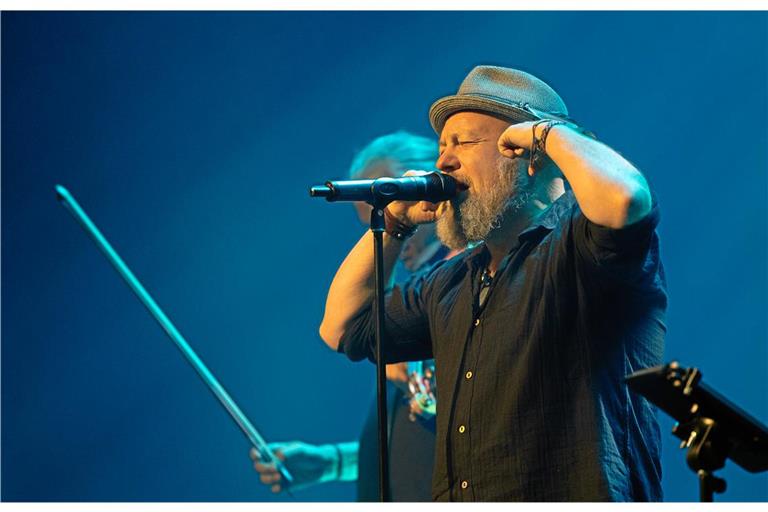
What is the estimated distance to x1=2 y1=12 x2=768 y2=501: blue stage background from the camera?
11.3 feet

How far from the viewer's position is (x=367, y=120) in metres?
3.48

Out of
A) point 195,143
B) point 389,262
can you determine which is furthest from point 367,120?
point 389,262

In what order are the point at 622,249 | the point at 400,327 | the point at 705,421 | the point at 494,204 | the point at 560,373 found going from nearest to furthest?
the point at 705,421, the point at 622,249, the point at 560,373, the point at 494,204, the point at 400,327

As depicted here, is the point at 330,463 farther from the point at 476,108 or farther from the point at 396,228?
the point at 476,108

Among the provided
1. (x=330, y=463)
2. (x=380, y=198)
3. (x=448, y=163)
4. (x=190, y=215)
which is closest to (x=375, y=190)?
(x=380, y=198)

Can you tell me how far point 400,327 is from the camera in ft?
7.36

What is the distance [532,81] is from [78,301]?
195 cm

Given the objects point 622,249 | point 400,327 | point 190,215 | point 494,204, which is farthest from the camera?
point 190,215

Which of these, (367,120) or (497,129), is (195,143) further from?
(497,129)

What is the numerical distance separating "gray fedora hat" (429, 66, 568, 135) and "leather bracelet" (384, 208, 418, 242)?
23 centimetres

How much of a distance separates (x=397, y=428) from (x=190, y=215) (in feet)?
3.83

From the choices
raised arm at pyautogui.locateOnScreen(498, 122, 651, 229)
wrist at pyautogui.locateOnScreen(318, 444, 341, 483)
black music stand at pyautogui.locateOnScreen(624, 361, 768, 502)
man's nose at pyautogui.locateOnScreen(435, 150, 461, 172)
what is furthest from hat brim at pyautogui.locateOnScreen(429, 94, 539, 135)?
wrist at pyautogui.locateOnScreen(318, 444, 341, 483)

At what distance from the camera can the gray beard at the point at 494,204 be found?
207cm
